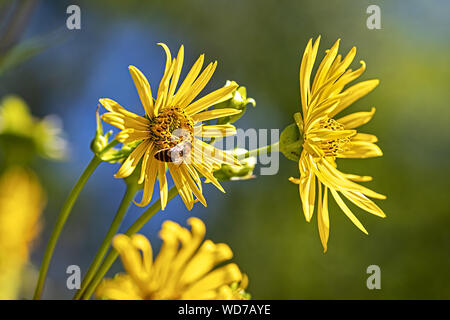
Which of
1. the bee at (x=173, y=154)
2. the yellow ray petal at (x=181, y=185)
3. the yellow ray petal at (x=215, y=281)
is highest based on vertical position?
the bee at (x=173, y=154)

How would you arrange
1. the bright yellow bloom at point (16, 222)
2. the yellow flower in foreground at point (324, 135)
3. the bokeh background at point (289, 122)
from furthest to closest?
the bokeh background at point (289, 122) < the bright yellow bloom at point (16, 222) < the yellow flower in foreground at point (324, 135)

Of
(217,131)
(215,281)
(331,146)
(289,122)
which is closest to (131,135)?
(217,131)

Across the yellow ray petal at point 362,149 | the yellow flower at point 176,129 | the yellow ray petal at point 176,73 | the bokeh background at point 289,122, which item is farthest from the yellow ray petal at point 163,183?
the bokeh background at point 289,122

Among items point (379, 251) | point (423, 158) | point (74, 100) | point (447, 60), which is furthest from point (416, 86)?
point (74, 100)

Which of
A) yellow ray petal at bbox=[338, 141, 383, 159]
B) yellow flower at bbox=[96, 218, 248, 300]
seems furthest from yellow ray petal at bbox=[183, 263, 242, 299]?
yellow ray petal at bbox=[338, 141, 383, 159]

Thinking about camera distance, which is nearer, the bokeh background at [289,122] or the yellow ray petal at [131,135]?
the yellow ray petal at [131,135]

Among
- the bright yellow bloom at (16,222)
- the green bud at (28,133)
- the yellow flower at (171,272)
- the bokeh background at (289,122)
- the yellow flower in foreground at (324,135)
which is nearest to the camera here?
the yellow flower at (171,272)

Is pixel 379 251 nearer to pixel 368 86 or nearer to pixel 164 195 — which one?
pixel 368 86

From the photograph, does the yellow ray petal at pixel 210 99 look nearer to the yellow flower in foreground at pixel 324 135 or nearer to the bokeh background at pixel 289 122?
the yellow flower in foreground at pixel 324 135

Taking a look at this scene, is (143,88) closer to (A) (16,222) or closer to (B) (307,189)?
(B) (307,189)
